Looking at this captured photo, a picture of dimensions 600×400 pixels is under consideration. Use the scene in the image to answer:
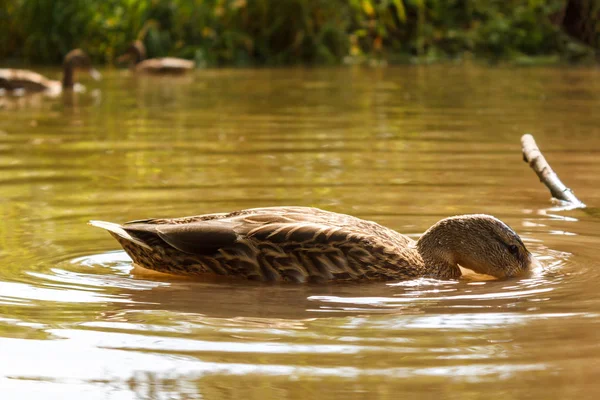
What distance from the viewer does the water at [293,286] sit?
14.2 ft

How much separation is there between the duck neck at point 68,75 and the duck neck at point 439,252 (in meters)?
15.2

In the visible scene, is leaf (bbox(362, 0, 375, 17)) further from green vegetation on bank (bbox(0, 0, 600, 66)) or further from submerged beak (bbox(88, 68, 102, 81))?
submerged beak (bbox(88, 68, 102, 81))

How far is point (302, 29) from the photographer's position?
26.5m

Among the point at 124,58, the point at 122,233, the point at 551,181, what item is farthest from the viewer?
the point at 124,58

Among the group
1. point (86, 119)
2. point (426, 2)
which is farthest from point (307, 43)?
point (86, 119)

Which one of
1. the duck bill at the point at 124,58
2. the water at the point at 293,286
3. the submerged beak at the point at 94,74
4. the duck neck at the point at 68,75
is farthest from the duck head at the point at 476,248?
the duck bill at the point at 124,58

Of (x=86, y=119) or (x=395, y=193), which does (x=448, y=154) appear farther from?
(x=86, y=119)

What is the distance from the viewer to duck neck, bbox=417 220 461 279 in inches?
242

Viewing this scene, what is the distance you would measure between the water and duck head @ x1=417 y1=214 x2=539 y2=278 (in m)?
0.10

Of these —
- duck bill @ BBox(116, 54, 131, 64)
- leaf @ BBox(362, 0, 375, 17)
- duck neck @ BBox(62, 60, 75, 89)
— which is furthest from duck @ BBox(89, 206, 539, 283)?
leaf @ BBox(362, 0, 375, 17)

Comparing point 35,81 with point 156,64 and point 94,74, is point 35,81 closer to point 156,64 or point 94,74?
point 94,74

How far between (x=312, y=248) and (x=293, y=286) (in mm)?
194

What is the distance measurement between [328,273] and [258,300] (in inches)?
17.9

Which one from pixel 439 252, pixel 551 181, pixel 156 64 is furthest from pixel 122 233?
pixel 156 64
